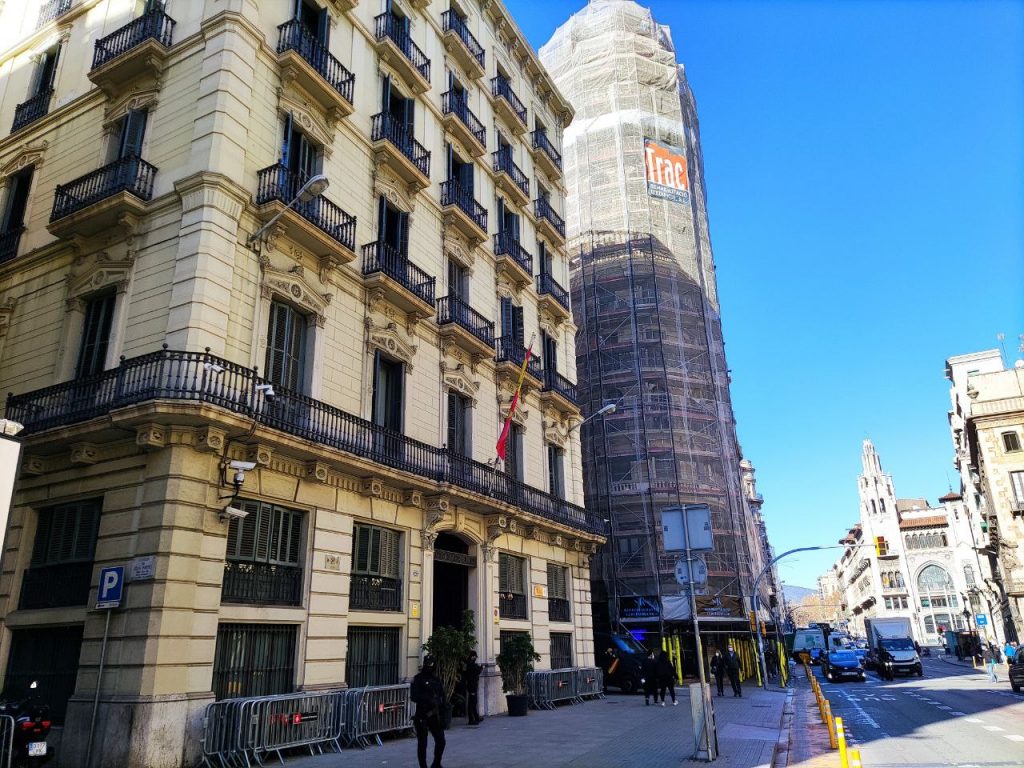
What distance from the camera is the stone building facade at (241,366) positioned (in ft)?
40.5

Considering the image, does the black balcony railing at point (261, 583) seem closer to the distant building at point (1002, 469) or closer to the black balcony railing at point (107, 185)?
the black balcony railing at point (107, 185)

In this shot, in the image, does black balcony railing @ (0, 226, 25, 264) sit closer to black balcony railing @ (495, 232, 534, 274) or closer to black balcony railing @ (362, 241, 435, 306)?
black balcony railing @ (362, 241, 435, 306)

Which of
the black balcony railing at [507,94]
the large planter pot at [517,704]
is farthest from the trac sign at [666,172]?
the large planter pot at [517,704]

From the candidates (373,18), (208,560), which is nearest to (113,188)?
(208,560)

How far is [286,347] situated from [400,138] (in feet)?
27.1

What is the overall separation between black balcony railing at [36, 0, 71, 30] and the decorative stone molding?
12.2 m

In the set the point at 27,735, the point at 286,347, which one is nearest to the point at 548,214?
the point at 286,347

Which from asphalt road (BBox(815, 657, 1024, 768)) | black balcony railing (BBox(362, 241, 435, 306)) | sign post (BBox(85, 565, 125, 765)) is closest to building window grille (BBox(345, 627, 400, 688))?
sign post (BBox(85, 565, 125, 765))

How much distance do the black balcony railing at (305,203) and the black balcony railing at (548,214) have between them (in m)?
14.1

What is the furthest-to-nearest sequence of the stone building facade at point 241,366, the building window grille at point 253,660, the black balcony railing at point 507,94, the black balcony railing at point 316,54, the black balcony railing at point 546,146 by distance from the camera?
1. the black balcony railing at point 546,146
2. the black balcony railing at point 507,94
3. the black balcony railing at point 316,54
4. the building window grille at point 253,660
5. the stone building facade at point 241,366

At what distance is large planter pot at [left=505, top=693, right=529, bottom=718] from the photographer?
61.7 ft

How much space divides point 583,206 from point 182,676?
3428 cm

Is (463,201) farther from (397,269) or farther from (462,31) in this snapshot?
(462,31)

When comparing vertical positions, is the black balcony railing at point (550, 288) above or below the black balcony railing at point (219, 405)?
above
